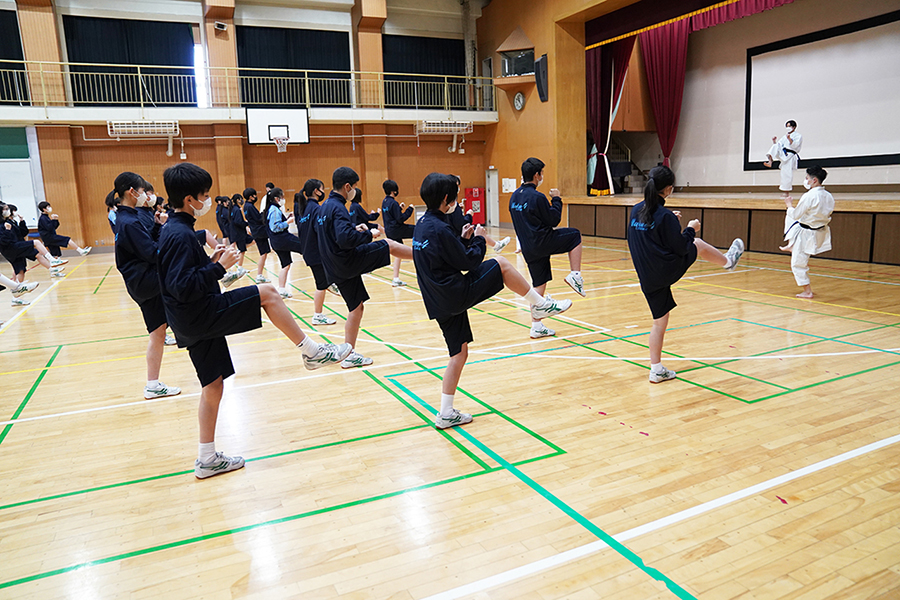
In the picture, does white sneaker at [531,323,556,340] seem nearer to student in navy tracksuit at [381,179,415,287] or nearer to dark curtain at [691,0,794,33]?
student in navy tracksuit at [381,179,415,287]

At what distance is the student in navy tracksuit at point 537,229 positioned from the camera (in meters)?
5.81

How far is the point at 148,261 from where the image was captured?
4.33m

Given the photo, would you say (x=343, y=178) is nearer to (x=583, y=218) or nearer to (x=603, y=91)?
(x=583, y=218)

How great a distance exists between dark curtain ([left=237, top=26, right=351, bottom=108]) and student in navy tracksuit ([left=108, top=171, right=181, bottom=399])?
47.4ft

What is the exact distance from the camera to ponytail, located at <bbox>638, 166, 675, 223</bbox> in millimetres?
4301

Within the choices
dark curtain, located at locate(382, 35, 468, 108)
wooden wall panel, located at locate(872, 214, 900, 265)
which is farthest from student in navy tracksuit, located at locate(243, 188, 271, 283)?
dark curtain, located at locate(382, 35, 468, 108)

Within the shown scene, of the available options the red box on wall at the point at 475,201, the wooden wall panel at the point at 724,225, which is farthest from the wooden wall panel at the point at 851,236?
the red box on wall at the point at 475,201

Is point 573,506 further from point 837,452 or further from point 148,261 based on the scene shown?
point 148,261

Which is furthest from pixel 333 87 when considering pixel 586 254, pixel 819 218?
pixel 819 218

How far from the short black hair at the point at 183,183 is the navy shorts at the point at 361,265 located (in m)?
1.80

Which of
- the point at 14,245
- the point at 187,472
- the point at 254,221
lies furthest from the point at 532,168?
the point at 14,245

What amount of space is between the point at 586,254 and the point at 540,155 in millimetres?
5954

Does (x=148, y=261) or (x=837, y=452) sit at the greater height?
(x=148, y=261)

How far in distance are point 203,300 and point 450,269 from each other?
4.55 feet
